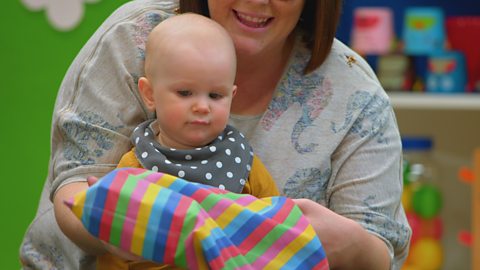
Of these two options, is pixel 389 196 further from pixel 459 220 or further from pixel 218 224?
pixel 459 220

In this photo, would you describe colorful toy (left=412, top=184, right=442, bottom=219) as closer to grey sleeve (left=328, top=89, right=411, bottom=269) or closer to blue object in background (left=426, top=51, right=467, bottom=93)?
blue object in background (left=426, top=51, right=467, bottom=93)

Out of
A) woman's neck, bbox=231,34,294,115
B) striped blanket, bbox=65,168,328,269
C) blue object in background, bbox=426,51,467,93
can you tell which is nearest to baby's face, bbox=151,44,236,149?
striped blanket, bbox=65,168,328,269

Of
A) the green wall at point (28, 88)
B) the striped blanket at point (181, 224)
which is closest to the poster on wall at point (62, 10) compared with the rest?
the green wall at point (28, 88)

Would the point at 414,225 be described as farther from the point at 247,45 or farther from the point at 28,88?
the point at 247,45

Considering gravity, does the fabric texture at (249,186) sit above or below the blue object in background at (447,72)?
above

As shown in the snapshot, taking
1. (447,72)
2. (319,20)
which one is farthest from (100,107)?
(447,72)

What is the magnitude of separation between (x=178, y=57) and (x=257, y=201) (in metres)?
0.27

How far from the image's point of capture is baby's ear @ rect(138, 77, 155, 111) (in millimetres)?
1554

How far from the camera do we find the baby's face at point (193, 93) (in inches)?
57.8

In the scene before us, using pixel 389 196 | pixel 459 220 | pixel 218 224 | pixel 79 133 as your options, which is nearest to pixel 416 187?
pixel 459 220

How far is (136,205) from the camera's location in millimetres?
1273

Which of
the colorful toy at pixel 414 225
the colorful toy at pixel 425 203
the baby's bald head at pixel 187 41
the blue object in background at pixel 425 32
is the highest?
the baby's bald head at pixel 187 41

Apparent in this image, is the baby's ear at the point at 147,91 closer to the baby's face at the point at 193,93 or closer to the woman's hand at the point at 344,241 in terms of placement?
the baby's face at the point at 193,93

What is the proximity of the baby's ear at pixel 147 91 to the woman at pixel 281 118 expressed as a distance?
0.14 m
